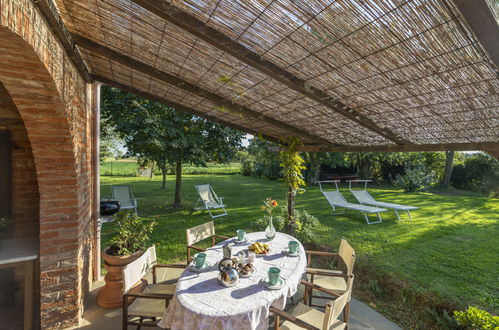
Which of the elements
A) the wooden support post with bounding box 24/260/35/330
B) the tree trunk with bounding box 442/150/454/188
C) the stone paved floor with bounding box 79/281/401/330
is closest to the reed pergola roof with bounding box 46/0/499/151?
the stone paved floor with bounding box 79/281/401/330

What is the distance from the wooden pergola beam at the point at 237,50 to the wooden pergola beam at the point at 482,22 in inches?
54.0

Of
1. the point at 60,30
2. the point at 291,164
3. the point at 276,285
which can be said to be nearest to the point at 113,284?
the point at 276,285

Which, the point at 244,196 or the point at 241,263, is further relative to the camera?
the point at 244,196

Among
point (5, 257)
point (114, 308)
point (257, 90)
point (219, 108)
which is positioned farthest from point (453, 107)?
point (5, 257)

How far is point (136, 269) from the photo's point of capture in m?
2.63

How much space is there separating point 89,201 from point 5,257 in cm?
114

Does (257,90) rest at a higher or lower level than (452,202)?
higher

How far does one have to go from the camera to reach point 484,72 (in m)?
1.92

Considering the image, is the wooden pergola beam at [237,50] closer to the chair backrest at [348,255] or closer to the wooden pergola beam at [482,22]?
the wooden pergola beam at [482,22]

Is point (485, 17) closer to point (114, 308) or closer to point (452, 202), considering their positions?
point (114, 308)

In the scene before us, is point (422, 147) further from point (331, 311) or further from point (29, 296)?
point (29, 296)

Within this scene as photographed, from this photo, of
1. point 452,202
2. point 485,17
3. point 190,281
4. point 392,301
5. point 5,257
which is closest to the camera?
point 485,17

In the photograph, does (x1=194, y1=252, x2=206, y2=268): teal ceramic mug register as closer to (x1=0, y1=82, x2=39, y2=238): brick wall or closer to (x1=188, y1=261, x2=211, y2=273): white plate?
(x1=188, y1=261, x2=211, y2=273): white plate

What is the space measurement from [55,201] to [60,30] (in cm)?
165
